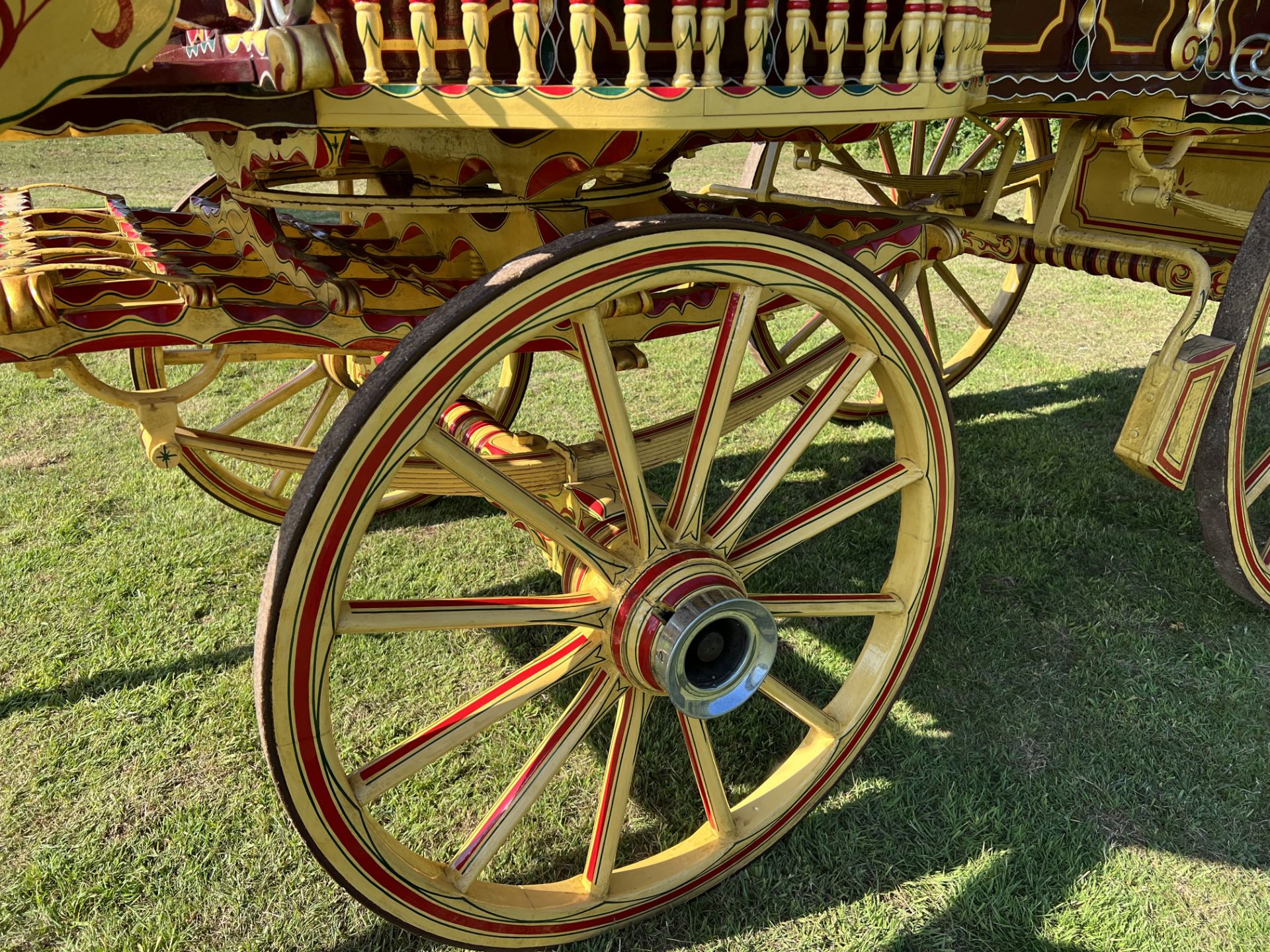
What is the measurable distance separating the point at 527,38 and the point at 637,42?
0.13 metres

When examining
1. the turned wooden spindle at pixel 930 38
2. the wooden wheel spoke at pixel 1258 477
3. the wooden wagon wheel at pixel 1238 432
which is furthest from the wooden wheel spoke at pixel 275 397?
the wooden wheel spoke at pixel 1258 477

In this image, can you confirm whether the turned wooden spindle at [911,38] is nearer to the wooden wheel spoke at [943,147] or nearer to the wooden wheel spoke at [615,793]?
the wooden wheel spoke at [615,793]

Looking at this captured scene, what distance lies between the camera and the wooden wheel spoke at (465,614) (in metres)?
1.20

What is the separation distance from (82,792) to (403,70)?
62.1 inches

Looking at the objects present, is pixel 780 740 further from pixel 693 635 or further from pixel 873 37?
pixel 873 37

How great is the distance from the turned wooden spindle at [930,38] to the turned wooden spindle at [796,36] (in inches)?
7.2

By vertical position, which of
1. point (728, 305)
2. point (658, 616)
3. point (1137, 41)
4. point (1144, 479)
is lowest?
point (1144, 479)

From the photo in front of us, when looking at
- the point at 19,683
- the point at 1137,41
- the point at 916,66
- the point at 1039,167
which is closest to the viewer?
the point at 916,66

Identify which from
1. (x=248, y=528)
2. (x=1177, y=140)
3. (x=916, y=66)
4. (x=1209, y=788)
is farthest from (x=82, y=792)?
(x=1177, y=140)

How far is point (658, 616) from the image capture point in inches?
53.6

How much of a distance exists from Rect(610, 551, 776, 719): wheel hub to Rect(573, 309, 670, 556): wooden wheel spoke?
5cm

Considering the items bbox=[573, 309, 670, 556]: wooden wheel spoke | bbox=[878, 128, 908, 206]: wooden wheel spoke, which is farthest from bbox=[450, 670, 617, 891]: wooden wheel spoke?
bbox=[878, 128, 908, 206]: wooden wheel spoke

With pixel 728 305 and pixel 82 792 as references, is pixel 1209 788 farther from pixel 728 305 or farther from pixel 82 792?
pixel 82 792

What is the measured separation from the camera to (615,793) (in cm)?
146
